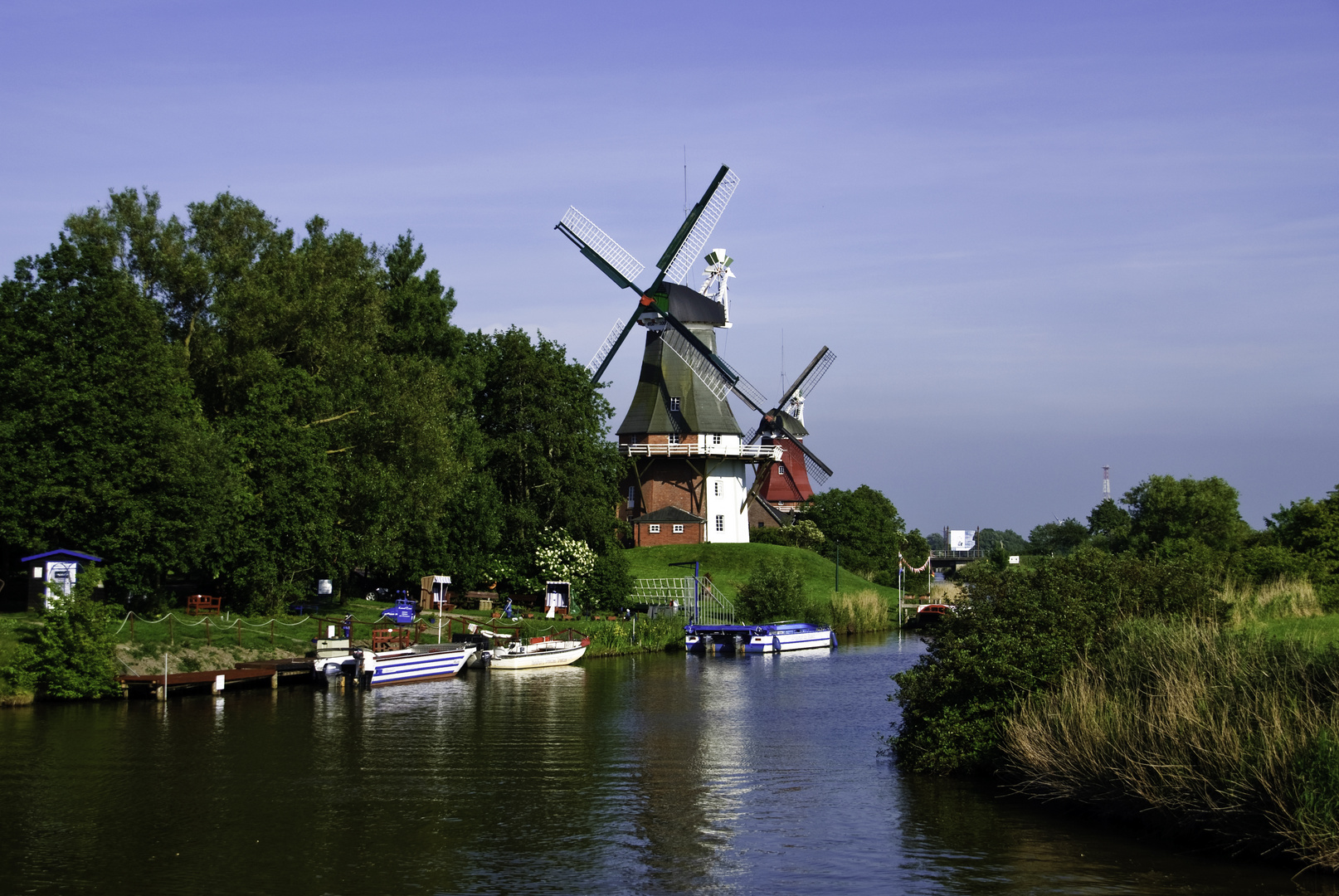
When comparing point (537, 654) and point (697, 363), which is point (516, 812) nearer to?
point (537, 654)

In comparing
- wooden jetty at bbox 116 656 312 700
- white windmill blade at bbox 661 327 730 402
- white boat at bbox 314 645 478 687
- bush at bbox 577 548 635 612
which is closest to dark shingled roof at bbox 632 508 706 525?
white windmill blade at bbox 661 327 730 402

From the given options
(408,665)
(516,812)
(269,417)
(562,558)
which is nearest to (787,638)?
(562,558)

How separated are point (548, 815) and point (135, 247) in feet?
133

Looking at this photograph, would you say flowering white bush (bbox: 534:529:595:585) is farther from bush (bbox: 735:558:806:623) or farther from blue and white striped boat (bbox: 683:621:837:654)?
bush (bbox: 735:558:806:623)

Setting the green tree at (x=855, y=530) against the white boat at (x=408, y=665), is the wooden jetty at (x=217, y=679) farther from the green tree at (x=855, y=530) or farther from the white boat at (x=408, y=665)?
the green tree at (x=855, y=530)

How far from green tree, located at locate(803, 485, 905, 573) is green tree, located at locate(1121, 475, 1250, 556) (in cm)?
2495

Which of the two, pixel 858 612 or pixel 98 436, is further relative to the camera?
pixel 858 612

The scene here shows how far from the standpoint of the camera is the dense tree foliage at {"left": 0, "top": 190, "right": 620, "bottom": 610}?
44.4m

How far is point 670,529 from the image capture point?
87.8 meters

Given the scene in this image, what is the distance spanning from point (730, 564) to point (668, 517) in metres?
6.61

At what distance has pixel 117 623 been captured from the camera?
4334 centimetres

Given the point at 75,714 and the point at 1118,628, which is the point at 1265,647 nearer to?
the point at 1118,628

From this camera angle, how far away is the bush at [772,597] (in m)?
73.0

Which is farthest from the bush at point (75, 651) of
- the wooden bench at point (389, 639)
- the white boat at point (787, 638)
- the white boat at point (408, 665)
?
the white boat at point (787, 638)
